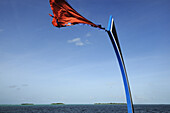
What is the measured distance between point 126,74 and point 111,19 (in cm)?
215

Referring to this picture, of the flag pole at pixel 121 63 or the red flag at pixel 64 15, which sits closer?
the red flag at pixel 64 15

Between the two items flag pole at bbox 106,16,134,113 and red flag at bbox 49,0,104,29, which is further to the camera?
flag pole at bbox 106,16,134,113

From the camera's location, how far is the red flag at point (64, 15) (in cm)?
446

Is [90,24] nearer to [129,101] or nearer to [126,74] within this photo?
[126,74]

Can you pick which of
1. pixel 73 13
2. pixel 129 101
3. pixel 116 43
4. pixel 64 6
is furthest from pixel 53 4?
pixel 129 101

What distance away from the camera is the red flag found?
4.46 metres

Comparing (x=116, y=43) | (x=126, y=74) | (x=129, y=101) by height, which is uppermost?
(x=116, y=43)

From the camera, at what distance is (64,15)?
458cm

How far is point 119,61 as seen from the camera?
6004 millimetres

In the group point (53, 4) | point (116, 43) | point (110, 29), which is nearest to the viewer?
point (53, 4)

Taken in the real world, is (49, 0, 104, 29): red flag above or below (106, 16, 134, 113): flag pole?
above

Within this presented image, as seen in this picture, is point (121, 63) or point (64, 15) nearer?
point (64, 15)

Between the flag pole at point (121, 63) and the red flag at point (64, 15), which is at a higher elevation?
the red flag at point (64, 15)

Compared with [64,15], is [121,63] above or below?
below
